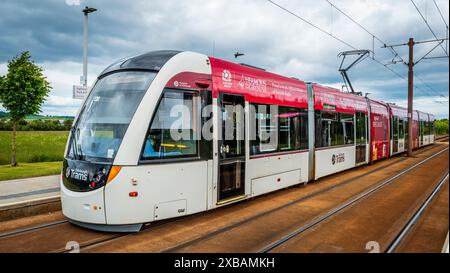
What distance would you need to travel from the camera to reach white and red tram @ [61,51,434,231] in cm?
539

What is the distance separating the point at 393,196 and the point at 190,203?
591 cm

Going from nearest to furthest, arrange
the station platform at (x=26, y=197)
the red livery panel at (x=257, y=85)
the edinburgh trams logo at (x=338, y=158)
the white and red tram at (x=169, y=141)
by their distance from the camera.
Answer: the white and red tram at (x=169, y=141) < the station platform at (x=26, y=197) < the red livery panel at (x=257, y=85) < the edinburgh trams logo at (x=338, y=158)

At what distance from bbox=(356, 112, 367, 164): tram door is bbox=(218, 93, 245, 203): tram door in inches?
340

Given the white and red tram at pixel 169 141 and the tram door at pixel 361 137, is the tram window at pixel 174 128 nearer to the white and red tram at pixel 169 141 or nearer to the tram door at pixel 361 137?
the white and red tram at pixel 169 141

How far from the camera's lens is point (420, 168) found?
49.5 ft

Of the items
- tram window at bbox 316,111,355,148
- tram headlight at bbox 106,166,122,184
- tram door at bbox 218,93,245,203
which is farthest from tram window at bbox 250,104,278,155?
tram headlight at bbox 106,166,122,184

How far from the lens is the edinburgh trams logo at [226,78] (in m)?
6.95

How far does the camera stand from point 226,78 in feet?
23.0

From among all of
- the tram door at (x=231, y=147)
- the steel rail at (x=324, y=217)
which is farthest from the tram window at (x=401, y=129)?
the tram door at (x=231, y=147)

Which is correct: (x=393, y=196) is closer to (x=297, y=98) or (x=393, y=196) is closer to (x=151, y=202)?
(x=297, y=98)

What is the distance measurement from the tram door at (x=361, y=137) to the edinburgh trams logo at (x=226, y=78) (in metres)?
8.98

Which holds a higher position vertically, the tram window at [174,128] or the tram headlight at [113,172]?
the tram window at [174,128]

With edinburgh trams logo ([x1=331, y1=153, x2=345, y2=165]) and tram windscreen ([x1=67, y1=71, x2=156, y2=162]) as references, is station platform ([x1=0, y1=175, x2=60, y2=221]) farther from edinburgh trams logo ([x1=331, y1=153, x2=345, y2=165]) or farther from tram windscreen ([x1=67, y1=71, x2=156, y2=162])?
edinburgh trams logo ([x1=331, y1=153, x2=345, y2=165])
